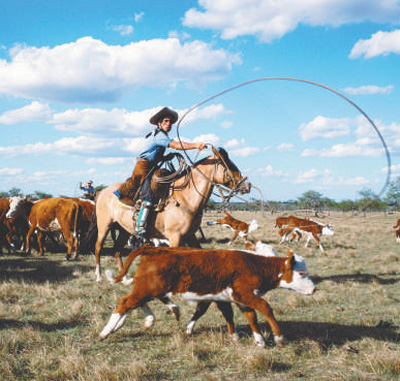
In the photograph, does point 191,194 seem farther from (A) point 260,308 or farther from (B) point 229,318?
(A) point 260,308

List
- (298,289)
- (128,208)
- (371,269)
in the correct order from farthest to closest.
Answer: (371,269) < (128,208) < (298,289)

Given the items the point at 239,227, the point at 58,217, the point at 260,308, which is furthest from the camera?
the point at 239,227

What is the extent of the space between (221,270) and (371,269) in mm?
10363

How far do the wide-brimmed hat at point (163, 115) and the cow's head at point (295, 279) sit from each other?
4233 millimetres

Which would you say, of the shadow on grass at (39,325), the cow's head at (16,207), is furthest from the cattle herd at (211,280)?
the cow's head at (16,207)

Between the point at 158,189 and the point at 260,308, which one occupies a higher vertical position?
the point at 158,189

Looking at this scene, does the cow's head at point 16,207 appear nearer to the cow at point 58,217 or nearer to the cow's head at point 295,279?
the cow at point 58,217

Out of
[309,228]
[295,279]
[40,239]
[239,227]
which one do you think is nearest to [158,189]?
[295,279]

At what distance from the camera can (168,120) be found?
25.9 feet

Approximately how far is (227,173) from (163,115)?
1890 mm

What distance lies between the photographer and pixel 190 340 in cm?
534

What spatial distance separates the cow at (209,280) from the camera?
480 cm

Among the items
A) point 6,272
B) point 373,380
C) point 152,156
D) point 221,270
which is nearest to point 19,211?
point 6,272

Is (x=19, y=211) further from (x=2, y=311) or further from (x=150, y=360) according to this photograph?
(x=150, y=360)
